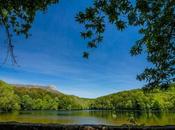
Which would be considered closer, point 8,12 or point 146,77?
point 8,12

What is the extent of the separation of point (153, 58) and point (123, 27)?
4.46 meters

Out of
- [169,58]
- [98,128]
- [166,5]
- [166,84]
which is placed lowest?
[98,128]

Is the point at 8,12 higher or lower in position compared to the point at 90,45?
higher

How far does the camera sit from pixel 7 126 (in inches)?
314

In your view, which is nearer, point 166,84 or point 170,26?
point 170,26

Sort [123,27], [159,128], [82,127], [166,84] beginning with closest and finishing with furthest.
Result: [159,128] → [82,127] → [123,27] → [166,84]

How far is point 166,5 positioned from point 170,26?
943mm

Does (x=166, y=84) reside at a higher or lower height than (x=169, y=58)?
lower

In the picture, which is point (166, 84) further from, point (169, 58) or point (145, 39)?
point (145, 39)

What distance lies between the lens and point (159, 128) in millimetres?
7016

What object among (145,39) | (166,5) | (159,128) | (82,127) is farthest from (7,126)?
(145,39)

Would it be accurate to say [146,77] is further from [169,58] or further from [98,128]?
[98,128]

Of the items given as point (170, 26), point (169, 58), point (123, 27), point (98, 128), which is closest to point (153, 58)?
point (169, 58)

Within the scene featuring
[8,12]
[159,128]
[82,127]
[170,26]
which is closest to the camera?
[159,128]
